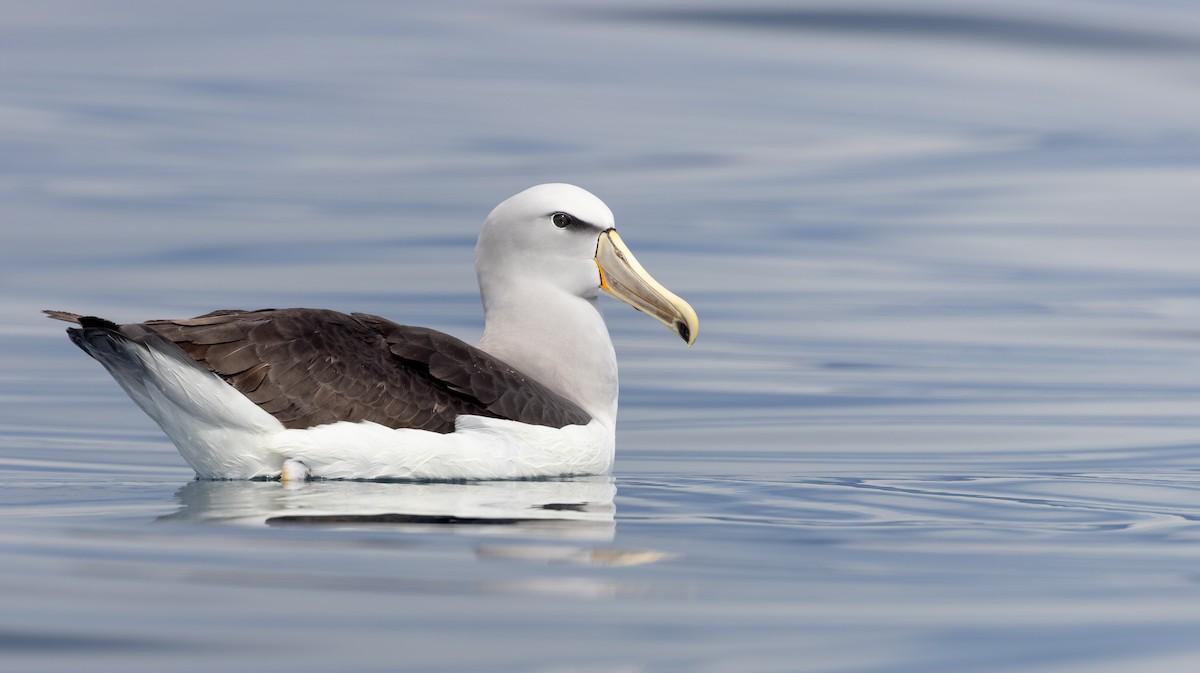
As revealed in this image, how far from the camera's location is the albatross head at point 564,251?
970 cm

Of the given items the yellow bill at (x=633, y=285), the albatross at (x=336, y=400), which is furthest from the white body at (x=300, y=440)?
the yellow bill at (x=633, y=285)

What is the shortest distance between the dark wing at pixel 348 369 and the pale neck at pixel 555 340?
721 millimetres

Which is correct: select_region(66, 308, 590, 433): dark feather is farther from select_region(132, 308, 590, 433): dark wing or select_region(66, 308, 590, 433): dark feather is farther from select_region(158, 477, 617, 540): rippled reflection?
select_region(158, 477, 617, 540): rippled reflection

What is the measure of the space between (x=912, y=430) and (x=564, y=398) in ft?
10.3

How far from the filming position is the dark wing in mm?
8203

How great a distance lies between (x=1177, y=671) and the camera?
5.25 meters

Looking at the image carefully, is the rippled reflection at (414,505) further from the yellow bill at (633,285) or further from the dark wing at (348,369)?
the yellow bill at (633,285)

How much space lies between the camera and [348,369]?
27.6 feet

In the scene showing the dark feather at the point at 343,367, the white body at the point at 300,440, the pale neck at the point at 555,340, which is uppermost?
the pale neck at the point at 555,340

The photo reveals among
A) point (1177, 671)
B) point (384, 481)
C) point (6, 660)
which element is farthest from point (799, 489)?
point (6, 660)

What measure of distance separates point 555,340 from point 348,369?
1557 millimetres

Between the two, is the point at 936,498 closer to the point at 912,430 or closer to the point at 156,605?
the point at 912,430

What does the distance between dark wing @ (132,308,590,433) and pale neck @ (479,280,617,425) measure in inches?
28.4

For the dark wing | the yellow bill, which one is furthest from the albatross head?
the dark wing
